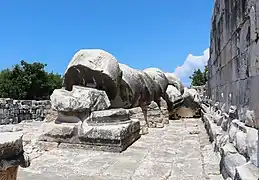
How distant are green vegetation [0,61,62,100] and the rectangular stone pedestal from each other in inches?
920

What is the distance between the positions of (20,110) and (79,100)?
643 cm

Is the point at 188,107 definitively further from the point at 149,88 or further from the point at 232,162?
the point at 232,162

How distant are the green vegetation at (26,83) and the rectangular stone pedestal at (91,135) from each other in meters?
23.4

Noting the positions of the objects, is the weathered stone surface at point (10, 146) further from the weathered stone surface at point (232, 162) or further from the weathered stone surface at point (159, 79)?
the weathered stone surface at point (159, 79)

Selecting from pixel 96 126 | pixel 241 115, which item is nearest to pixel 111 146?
pixel 96 126

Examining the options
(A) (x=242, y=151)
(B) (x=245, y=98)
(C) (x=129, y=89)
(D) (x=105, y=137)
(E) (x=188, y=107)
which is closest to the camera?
(A) (x=242, y=151)

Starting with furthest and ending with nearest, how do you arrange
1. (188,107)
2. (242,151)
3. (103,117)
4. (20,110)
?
1. (188,107)
2. (20,110)
3. (103,117)
4. (242,151)

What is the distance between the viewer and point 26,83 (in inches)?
1050

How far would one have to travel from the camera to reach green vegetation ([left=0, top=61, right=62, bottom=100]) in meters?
26.8

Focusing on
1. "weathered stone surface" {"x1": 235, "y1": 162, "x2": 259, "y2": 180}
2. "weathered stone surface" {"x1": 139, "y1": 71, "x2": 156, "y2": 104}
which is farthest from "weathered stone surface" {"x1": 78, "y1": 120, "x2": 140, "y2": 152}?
"weathered stone surface" {"x1": 139, "y1": 71, "x2": 156, "y2": 104}

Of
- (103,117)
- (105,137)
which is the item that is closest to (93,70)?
(103,117)

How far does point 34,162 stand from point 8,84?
25.7m

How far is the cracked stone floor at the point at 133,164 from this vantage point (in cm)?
328

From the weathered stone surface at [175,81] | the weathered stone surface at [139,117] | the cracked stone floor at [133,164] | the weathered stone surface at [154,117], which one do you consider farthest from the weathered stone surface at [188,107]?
the cracked stone floor at [133,164]
